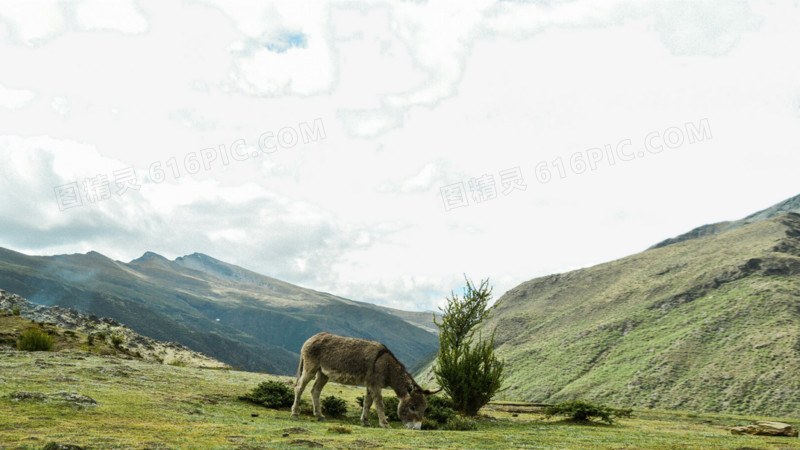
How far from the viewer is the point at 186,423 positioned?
595 inches

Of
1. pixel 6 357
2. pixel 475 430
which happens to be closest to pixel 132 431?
pixel 475 430

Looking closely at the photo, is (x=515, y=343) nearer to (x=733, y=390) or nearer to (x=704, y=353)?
(x=704, y=353)

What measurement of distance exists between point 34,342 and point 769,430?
4080 cm

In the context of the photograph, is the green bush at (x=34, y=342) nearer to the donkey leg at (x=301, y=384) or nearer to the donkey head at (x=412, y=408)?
the donkey leg at (x=301, y=384)

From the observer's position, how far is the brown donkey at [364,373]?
19531 millimetres

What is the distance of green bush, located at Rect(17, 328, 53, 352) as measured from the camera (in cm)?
2831

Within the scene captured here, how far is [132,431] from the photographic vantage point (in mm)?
12625

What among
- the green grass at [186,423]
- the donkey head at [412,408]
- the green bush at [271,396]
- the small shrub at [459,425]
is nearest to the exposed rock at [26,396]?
the green grass at [186,423]

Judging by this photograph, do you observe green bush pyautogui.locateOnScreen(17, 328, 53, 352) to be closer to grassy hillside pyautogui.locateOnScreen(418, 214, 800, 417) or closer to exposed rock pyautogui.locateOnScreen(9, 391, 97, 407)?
exposed rock pyautogui.locateOnScreen(9, 391, 97, 407)

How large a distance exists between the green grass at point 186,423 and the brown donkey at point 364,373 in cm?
94

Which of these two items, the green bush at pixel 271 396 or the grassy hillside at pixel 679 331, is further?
the grassy hillside at pixel 679 331

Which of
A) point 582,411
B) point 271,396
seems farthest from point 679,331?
point 271,396

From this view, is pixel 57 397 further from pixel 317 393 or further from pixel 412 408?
pixel 412 408

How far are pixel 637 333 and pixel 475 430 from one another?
114 meters
